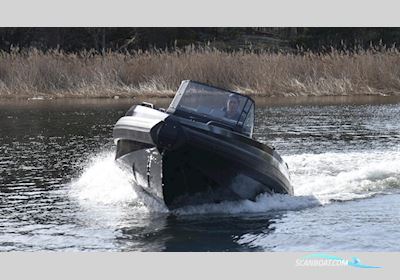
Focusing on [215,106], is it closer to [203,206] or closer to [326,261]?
[203,206]

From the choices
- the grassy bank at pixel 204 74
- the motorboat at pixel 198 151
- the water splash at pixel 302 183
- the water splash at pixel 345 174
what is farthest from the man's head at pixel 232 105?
the grassy bank at pixel 204 74

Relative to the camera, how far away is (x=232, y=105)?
43.0 ft

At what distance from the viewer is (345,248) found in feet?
33.9

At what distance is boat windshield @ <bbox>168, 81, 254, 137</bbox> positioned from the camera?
12.9 meters

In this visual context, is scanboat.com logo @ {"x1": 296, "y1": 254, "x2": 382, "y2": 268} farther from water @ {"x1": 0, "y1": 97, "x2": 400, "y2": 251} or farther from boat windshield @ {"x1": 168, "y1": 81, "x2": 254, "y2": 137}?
boat windshield @ {"x1": 168, "y1": 81, "x2": 254, "y2": 137}

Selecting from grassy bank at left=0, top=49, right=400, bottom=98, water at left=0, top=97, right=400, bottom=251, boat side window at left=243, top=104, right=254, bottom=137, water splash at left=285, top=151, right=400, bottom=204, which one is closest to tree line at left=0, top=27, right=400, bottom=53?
grassy bank at left=0, top=49, right=400, bottom=98

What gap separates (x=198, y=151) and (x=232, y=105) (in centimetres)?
151

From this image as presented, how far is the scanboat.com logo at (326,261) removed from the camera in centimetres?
941

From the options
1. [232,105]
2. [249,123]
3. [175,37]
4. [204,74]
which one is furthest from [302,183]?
[175,37]

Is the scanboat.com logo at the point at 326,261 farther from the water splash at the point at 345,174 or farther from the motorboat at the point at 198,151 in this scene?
the water splash at the point at 345,174

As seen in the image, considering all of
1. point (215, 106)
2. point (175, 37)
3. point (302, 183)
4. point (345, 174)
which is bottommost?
point (302, 183)

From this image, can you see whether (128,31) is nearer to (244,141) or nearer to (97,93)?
(97,93)

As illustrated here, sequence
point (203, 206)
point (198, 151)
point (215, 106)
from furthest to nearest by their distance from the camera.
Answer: point (215, 106), point (203, 206), point (198, 151)

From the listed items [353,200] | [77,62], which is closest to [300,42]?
[77,62]
